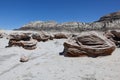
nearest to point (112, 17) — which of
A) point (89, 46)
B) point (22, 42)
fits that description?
point (22, 42)

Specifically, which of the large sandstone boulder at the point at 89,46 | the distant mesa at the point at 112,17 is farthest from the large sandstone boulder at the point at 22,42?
the distant mesa at the point at 112,17

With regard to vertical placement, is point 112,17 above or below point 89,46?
above

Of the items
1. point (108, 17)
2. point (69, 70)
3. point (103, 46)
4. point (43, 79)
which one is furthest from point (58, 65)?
point (108, 17)

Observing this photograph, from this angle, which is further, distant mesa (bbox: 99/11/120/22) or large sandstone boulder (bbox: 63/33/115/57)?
distant mesa (bbox: 99/11/120/22)

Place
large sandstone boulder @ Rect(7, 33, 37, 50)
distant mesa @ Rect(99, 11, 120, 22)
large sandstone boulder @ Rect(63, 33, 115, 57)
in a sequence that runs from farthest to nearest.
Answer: distant mesa @ Rect(99, 11, 120, 22) → large sandstone boulder @ Rect(7, 33, 37, 50) → large sandstone boulder @ Rect(63, 33, 115, 57)

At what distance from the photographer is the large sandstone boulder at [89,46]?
17531 millimetres

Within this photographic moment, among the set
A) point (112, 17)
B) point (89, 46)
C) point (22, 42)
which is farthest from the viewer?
point (112, 17)

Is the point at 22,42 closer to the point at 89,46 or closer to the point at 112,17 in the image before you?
the point at 89,46

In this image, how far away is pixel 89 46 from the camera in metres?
18.0

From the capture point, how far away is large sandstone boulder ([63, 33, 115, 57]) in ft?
57.5

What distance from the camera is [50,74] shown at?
12.8 metres

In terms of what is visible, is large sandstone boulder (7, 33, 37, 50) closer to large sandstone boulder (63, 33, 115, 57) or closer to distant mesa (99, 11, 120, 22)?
large sandstone boulder (63, 33, 115, 57)

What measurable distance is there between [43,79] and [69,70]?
6.32 ft

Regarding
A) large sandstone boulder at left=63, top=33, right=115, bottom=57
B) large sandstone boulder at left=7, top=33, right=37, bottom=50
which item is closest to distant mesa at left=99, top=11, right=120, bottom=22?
large sandstone boulder at left=7, top=33, right=37, bottom=50
